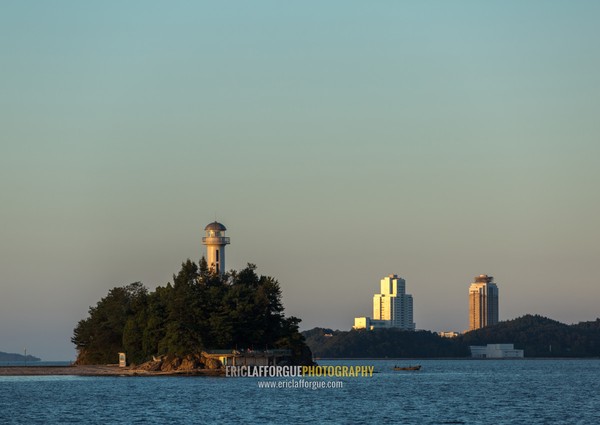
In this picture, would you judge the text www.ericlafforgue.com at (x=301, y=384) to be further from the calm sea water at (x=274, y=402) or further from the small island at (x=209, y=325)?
the small island at (x=209, y=325)

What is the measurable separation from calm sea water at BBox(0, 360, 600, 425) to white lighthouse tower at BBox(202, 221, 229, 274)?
27.3 m

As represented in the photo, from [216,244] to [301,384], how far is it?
37220 millimetres

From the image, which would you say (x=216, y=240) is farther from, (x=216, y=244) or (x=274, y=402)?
(x=274, y=402)

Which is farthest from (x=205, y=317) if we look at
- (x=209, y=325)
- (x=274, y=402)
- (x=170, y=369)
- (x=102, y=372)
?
(x=274, y=402)

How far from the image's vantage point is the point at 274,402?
10331 cm

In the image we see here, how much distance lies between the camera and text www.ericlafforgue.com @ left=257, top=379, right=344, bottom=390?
128288 mm

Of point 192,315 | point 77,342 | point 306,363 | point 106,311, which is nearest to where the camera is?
point 192,315

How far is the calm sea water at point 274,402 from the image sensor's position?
3445 inches

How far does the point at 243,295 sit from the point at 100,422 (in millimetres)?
65210

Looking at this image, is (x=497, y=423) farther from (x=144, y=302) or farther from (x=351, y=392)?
(x=144, y=302)

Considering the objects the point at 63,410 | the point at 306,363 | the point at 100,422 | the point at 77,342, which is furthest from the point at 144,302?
the point at 100,422

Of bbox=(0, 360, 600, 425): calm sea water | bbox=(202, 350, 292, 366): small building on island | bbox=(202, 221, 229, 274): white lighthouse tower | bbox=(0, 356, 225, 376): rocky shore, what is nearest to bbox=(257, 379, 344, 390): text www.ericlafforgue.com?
bbox=(0, 360, 600, 425): calm sea water

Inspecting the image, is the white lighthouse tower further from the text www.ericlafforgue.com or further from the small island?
the text www.ericlafforgue.com

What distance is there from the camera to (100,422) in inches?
3297
